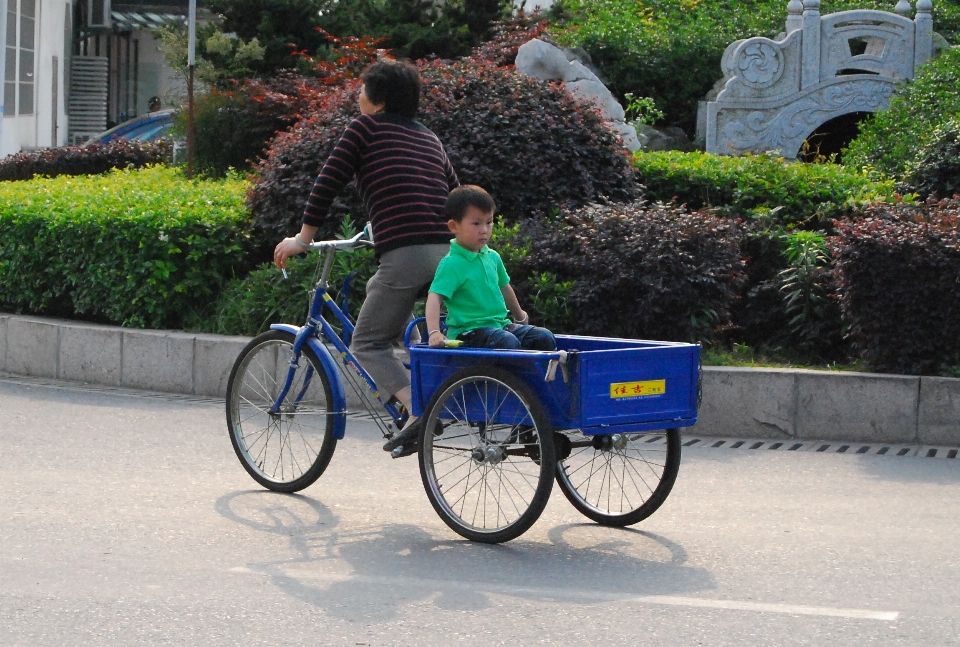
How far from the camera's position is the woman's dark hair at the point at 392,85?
20.0ft

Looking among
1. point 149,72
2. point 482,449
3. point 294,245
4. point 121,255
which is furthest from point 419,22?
point 149,72

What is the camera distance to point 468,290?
568 cm

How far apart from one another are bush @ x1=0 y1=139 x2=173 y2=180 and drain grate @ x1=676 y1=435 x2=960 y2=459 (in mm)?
12890

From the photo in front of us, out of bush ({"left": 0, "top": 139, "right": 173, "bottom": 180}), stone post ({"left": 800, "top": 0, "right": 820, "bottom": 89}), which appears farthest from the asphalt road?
bush ({"left": 0, "top": 139, "right": 173, "bottom": 180})

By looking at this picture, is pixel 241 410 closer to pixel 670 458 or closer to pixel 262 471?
pixel 262 471

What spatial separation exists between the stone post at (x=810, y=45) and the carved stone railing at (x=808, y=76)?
1 cm

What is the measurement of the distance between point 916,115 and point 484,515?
8.87m

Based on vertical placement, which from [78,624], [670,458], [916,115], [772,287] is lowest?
[78,624]

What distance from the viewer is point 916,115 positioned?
13125mm

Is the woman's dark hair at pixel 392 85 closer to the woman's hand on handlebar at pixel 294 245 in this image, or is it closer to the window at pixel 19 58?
the woman's hand on handlebar at pixel 294 245

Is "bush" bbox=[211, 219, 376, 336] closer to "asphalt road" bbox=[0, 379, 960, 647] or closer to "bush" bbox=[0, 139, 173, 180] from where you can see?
"asphalt road" bbox=[0, 379, 960, 647]

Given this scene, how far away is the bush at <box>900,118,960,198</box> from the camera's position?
421 inches

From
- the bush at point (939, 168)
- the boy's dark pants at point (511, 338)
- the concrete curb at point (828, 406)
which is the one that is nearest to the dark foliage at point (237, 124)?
the bush at point (939, 168)

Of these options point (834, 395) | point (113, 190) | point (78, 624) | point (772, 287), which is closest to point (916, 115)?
point (772, 287)
